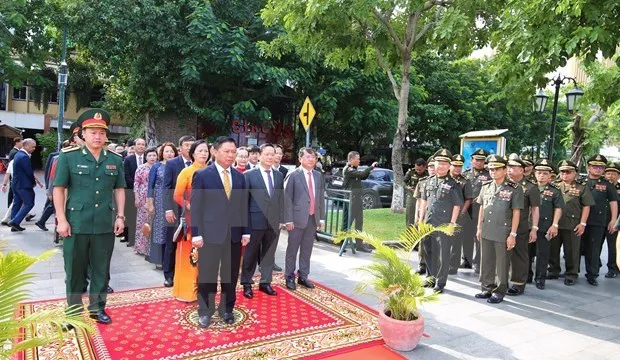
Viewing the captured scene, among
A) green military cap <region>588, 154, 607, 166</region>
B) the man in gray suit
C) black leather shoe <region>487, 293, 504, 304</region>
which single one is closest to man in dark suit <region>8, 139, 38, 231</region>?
the man in gray suit

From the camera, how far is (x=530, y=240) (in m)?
5.58

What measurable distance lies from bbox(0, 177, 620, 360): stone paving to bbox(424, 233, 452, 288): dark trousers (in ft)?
0.79

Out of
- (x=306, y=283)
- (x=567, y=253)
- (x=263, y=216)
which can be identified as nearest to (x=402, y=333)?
(x=306, y=283)

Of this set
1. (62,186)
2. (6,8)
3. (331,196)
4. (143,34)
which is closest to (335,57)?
(331,196)

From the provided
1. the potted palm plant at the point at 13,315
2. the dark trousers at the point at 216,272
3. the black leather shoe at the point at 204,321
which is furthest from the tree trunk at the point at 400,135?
the potted palm plant at the point at 13,315

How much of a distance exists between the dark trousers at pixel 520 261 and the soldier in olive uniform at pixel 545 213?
1.92ft

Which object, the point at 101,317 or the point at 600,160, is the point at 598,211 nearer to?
the point at 600,160

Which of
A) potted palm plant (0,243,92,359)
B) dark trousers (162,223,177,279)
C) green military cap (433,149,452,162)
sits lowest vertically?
dark trousers (162,223,177,279)

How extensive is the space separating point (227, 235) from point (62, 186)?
58.2 inches

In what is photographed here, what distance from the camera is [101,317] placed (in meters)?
4.04

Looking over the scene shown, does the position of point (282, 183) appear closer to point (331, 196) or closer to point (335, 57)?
point (331, 196)

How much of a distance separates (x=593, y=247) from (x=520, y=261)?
1845mm

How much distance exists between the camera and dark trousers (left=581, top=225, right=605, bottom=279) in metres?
6.46

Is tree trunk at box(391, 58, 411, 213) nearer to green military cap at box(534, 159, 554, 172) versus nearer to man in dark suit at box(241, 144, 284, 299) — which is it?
green military cap at box(534, 159, 554, 172)
